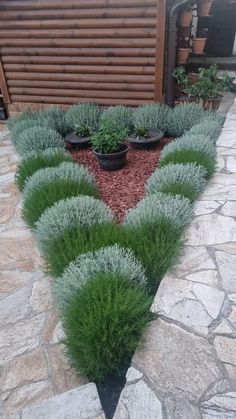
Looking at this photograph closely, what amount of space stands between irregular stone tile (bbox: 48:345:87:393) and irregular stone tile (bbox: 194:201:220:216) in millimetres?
1399

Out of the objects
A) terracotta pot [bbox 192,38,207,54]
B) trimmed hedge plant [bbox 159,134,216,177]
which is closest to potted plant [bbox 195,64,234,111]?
trimmed hedge plant [bbox 159,134,216,177]

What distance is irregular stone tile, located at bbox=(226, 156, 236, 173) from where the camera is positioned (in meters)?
3.11

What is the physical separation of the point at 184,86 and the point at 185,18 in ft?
3.29

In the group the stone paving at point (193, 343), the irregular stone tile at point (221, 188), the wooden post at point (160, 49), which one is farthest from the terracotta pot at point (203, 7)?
the stone paving at point (193, 343)

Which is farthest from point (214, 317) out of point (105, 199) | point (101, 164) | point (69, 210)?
point (101, 164)

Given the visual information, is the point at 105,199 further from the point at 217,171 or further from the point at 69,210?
the point at 217,171

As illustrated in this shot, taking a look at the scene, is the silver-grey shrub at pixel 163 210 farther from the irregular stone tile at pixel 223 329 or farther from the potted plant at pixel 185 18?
the potted plant at pixel 185 18

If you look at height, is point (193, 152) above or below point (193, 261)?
above

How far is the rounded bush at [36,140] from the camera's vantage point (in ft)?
12.4

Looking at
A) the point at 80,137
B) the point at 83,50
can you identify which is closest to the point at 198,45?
the point at 83,50

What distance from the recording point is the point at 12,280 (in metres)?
2.32

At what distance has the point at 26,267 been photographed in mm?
2424

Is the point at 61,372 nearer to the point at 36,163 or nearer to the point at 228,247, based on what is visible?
the point at 228,247

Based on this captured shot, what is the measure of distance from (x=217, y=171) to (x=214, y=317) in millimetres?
1742
